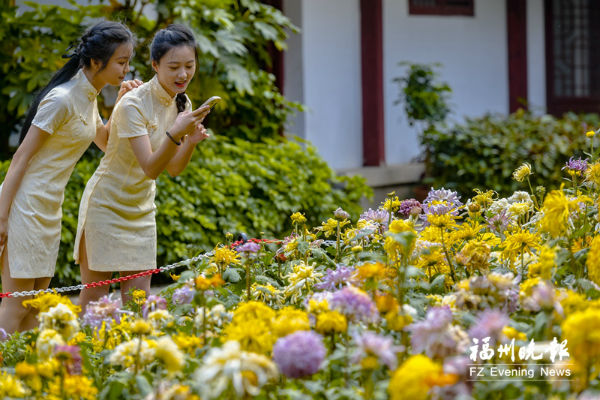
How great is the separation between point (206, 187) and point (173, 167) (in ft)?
9.47

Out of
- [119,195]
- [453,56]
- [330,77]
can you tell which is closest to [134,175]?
[119,195]

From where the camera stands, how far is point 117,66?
3.66 meters

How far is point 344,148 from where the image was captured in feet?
30.2

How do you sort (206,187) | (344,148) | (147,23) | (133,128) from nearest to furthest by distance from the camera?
(133,128) → (206,187) → (147,23) → (344,148)

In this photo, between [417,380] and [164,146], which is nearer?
[417,380]

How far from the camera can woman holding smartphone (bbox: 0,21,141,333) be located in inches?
141

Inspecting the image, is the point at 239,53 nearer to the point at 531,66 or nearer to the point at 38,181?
the point at 38,181

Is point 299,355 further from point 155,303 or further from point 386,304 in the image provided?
point 155,303

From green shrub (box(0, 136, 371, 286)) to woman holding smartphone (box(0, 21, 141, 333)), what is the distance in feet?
6.17

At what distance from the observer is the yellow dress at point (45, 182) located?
3.64 metres

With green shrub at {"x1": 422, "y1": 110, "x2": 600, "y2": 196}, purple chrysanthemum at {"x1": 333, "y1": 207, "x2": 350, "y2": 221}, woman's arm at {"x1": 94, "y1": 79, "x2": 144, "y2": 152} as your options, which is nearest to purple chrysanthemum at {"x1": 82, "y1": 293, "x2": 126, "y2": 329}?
purple chrysanthemum at {"x1": 333, "y1": 207, "x2": 350, "y2": 221}

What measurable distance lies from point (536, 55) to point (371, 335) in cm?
1074

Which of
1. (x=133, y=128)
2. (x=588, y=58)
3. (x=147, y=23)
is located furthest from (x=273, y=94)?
(x=588, y=58)

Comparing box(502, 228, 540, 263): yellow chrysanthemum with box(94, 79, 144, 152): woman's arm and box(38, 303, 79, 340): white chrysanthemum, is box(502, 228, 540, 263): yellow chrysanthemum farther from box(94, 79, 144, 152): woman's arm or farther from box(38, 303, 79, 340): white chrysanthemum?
box(94, 79, 144, 152): woman's arm
